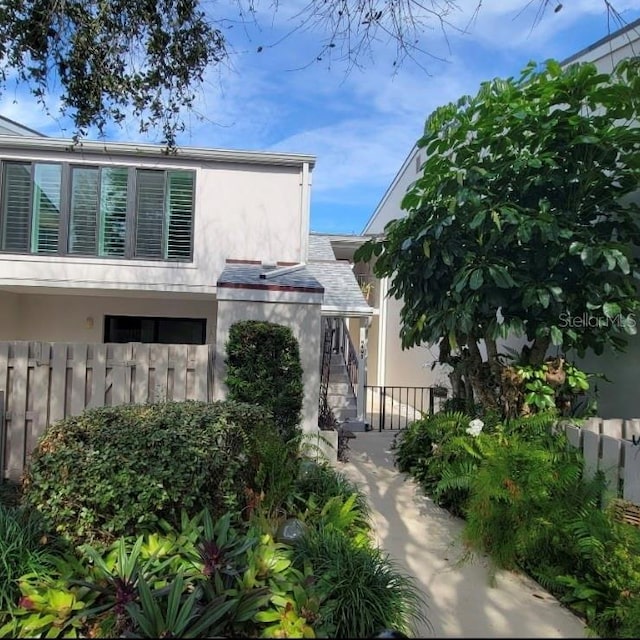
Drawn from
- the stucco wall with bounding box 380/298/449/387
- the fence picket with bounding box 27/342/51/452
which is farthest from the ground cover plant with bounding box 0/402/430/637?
the stucco wall with bounding box 380/298/449/387

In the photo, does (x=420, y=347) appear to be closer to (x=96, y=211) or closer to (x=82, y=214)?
(x=96, y=211)

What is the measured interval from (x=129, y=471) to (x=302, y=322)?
3244 mm

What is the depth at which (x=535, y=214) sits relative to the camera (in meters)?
5.01

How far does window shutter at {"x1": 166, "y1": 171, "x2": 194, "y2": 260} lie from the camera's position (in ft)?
32.0

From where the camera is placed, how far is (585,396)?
590 cm

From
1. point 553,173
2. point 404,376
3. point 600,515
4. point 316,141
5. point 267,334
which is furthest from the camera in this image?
point 404,376

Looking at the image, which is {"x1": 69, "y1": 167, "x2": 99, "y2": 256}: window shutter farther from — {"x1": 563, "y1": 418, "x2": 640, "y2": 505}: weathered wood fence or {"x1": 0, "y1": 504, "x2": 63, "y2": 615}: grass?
{"x1": 563, "y1": 418, "x2": 640, "y2": 505}: weathered wood fence

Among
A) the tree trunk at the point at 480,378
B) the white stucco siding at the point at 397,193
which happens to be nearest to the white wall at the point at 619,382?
the tree trunk at the point at 480,378

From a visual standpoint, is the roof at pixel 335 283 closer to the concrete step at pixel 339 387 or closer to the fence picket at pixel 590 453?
the concrete step at pixel 339 387

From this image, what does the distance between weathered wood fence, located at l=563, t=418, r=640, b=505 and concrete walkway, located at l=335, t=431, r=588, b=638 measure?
1083 millimetres

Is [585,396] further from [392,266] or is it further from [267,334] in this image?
[267,334]

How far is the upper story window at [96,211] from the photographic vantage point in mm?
9477

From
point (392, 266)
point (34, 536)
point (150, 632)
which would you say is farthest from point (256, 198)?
point (150, 632)

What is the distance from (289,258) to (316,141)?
2307 mm
